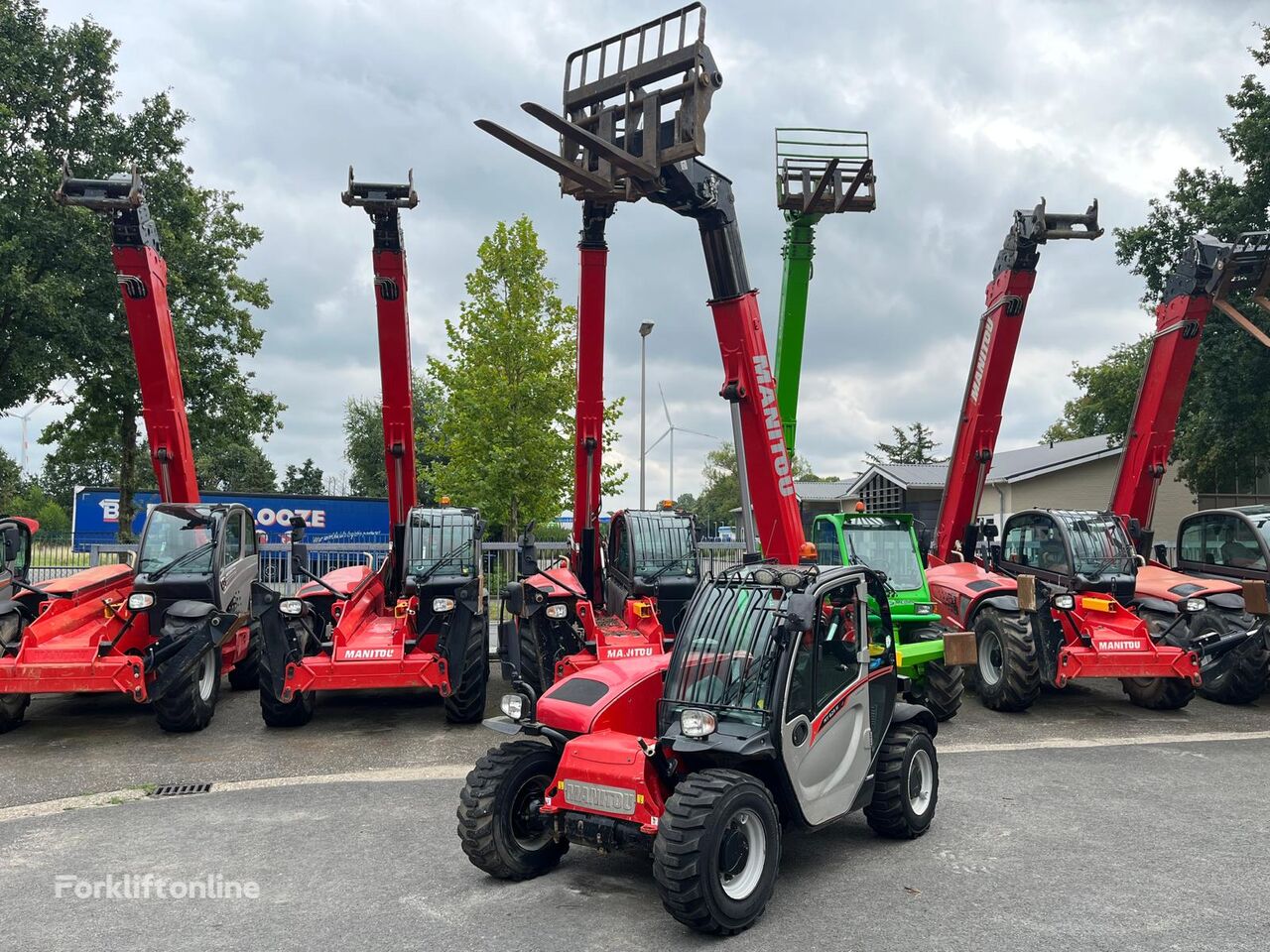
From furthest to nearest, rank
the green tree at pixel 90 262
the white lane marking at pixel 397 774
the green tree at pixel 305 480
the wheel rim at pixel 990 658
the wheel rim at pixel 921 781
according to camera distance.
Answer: the green tree at pixel 305 480
the green tree at pixel 90 262
the wheel rim at pixel 990 658
the white lane marking at pixel 397 774
the wheel rim at pixel 921 781

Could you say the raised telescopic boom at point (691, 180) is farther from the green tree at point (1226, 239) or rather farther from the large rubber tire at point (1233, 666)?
the green tree at point (1226, 239)

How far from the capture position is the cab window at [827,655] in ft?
18.4

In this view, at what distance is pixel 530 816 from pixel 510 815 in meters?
0.18

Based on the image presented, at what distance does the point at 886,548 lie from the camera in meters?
11.5

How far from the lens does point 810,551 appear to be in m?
7.42

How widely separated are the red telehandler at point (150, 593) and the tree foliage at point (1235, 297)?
20089mm

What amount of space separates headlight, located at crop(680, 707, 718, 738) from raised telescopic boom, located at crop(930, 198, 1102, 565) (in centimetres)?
1002

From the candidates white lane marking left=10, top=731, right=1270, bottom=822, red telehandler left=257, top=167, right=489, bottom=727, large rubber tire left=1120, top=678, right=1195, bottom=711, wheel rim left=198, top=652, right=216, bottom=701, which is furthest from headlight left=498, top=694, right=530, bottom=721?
large rubber tire left=1120, top=678, right=1195, bottom=711

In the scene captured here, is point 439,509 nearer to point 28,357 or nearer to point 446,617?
point 446,617

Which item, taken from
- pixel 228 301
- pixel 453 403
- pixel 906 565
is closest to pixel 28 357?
pixel 228 301

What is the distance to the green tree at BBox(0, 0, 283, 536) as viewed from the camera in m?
19.5

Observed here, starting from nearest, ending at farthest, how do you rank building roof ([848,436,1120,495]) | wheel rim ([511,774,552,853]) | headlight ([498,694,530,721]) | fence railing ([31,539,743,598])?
wheel rim ([511,774,552,853])
headlight ([498,694,530,721])
fence railing ([31,539,743,598])
building roof ([848,436,1120,495])

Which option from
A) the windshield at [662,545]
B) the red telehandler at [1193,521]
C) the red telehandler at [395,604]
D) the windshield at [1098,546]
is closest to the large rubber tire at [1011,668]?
the windshield at [1098,546]

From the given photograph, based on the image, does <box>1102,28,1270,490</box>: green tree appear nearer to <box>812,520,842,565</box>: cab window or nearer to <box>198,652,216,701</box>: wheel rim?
<box>812,520,842,565</box>: cab window
